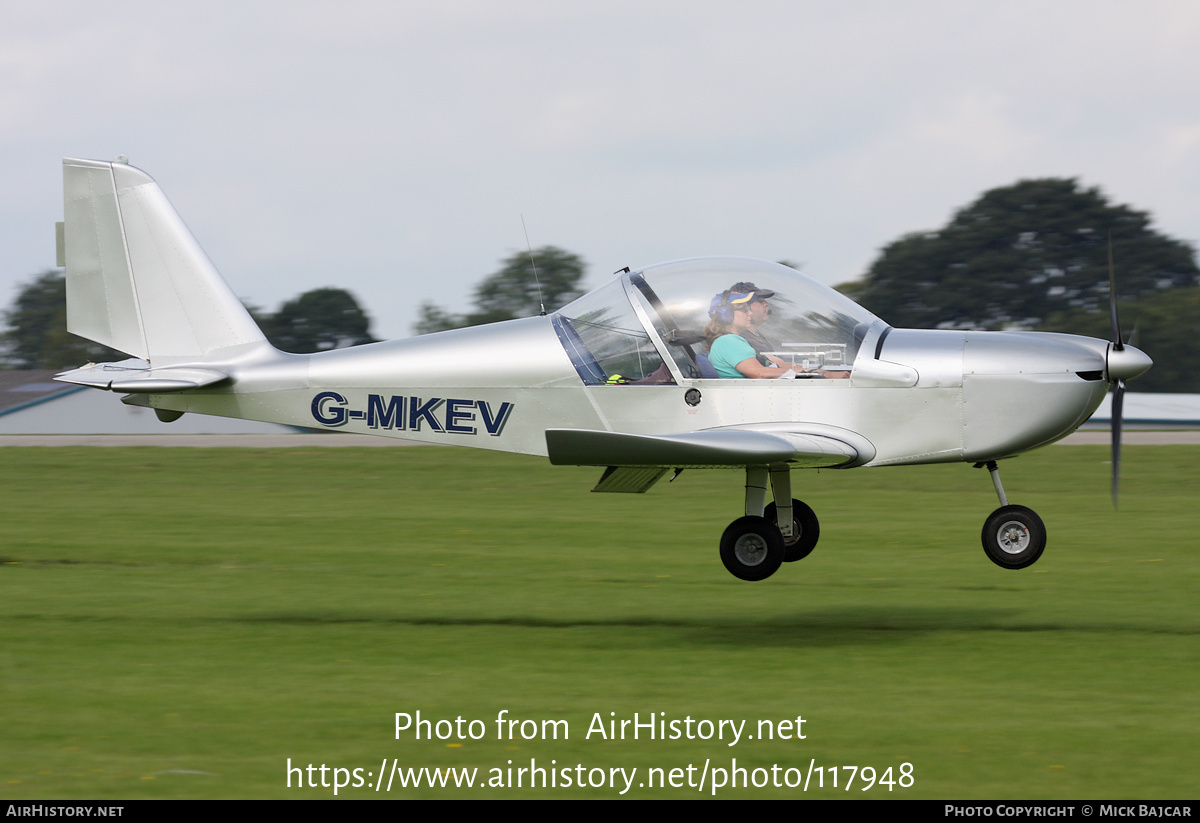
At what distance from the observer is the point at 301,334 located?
8325 cm

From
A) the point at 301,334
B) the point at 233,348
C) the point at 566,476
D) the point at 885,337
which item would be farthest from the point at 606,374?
the point at 301,334

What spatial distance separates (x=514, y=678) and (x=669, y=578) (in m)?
5.23

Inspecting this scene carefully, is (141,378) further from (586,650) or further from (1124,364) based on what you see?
(1124,364)

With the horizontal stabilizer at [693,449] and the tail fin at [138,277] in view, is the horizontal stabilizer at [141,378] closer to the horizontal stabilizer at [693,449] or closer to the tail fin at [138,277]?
the tail fin at [138,277]

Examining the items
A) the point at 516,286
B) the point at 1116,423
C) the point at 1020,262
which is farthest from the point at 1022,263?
the point at 1116,423

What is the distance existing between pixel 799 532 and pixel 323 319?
7452 centimetres

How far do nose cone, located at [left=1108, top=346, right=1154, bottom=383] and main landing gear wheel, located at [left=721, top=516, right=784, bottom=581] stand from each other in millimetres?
2820

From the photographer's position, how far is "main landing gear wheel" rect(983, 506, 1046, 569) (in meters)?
10.5

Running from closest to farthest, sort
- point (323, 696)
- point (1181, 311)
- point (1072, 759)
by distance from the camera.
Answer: point (1072, 759)
point (323, 696)
point (1181, 311)

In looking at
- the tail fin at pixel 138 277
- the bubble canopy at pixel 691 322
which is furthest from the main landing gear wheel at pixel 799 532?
the tail fin at pixel 138 277

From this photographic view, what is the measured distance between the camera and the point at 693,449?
9641 mm

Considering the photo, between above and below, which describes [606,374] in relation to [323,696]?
above

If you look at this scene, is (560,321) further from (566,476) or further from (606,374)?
(566,476)

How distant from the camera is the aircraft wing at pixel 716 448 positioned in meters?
9.48
